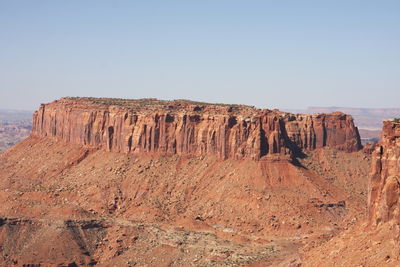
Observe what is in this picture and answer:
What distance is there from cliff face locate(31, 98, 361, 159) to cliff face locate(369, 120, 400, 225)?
49.9m

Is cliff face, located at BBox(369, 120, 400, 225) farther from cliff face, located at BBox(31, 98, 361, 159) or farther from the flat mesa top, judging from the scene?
the flat mesa top

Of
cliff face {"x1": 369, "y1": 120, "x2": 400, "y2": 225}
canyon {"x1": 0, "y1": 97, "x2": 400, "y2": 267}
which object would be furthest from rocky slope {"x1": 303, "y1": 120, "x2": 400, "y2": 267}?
canyon {"x1": 0, "y1": 97, "x2": 400, "y2": 267}

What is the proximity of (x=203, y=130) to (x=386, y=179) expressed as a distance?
5968 centimetres

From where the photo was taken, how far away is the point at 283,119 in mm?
118375

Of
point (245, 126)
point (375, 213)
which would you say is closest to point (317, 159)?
point (245, 126)

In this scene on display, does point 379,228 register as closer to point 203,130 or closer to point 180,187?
point 180,187

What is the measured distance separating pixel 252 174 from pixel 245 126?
867 centimetres

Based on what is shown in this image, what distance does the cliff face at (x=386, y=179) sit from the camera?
169 feet

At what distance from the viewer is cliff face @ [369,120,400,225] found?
51438 millimetres

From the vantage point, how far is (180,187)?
107 m

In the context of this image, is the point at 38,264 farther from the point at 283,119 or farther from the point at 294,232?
the point at 283,119

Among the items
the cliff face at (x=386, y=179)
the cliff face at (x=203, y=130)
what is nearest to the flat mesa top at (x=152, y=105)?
the cliff face at (x=203, y=130)

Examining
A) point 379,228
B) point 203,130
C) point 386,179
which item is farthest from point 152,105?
point 379,228

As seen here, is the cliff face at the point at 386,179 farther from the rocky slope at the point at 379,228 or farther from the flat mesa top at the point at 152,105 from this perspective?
the flat mesa top at the point at 152,105
